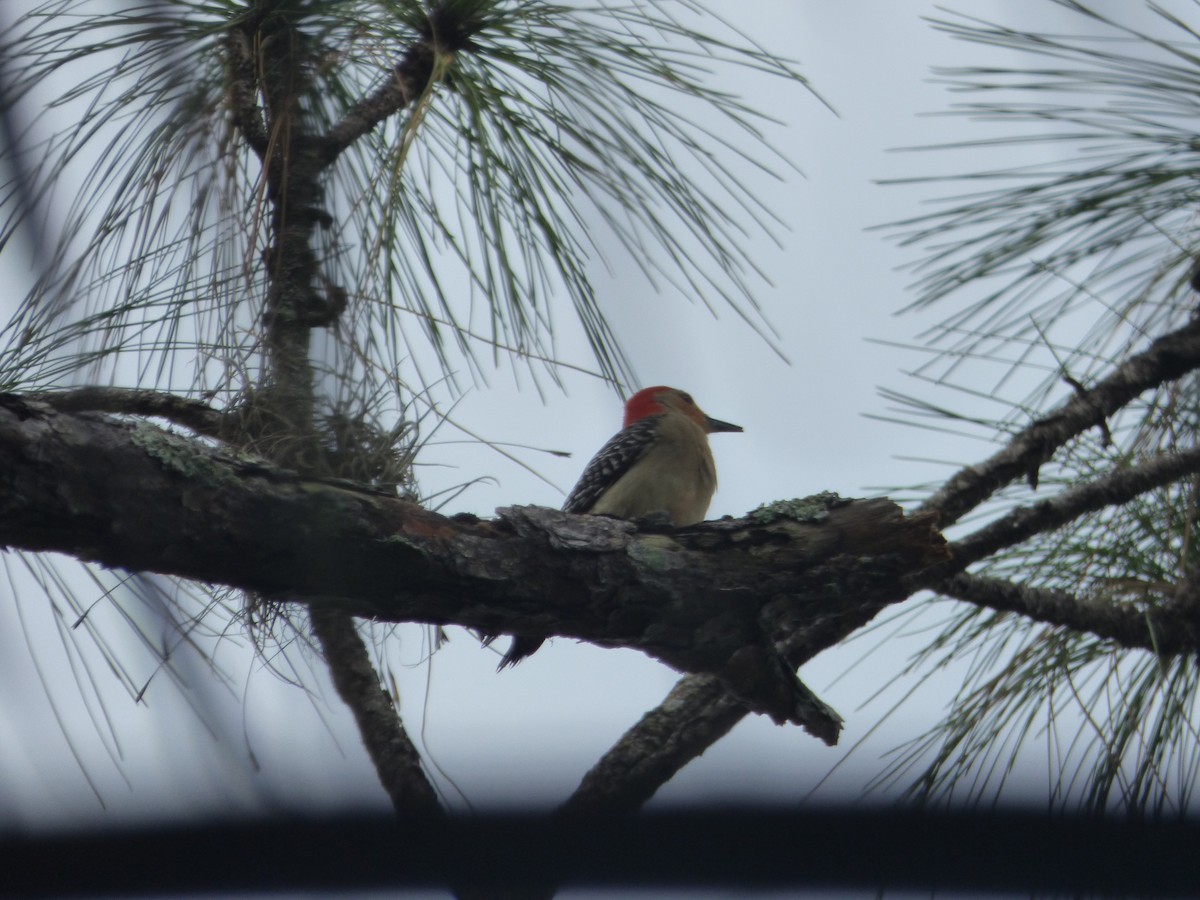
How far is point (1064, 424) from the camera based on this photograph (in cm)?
243

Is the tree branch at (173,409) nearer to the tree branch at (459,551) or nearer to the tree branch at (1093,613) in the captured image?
the tree branch at (459,551)

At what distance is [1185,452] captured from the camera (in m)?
2.42

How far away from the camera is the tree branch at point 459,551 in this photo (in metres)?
1.48

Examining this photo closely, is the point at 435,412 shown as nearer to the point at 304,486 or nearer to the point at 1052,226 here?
the point at 304,486

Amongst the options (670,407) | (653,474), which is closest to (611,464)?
(653,474)

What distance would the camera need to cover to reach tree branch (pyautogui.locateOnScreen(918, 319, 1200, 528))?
2.42 meters

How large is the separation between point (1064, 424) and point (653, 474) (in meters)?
1.82

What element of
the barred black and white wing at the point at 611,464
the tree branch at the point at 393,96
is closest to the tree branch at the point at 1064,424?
the tree branch at the point at 393,96

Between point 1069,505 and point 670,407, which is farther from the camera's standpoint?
point 670,407

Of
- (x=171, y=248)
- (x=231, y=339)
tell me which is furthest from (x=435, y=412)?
(x=171, y=248)

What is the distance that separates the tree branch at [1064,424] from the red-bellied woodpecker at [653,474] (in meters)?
1.56

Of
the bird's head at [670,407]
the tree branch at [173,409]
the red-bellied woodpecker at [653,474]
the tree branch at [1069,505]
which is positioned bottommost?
the tree branch at [1069,505]

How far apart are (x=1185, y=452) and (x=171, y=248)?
6.96ft

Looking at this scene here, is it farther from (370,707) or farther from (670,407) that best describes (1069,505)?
(670,407)
